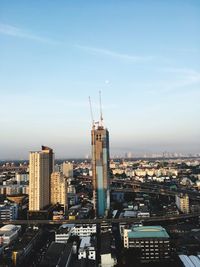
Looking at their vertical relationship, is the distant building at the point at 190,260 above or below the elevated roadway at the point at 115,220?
below

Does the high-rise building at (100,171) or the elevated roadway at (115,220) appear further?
the high-rise building at (100,171)

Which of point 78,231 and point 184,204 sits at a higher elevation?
point 184,204

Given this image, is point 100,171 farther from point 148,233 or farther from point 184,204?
point 148,233

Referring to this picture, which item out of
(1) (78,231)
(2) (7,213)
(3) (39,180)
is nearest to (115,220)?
(1) (78,231)

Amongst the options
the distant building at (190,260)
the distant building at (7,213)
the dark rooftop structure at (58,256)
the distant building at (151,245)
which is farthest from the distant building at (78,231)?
the distant building at (7,213)

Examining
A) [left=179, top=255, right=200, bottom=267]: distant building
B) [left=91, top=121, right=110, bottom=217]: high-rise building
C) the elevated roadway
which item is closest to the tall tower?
[left=91, top=121, right=110, bottom=217]: high-rise building

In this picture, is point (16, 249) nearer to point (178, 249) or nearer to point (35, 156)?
point (178, 249)

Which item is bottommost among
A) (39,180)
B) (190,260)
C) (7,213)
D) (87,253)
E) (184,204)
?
(190,260)

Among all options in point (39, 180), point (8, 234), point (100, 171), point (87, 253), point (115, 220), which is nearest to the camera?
point (87, 253)

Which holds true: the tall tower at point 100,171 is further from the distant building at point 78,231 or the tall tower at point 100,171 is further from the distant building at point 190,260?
the distant building at point 190,260

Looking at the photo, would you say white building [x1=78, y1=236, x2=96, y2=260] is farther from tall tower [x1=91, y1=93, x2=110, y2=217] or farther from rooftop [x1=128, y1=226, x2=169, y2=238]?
tall tower [x1=91, y1=93, x2=110, y2=217]
